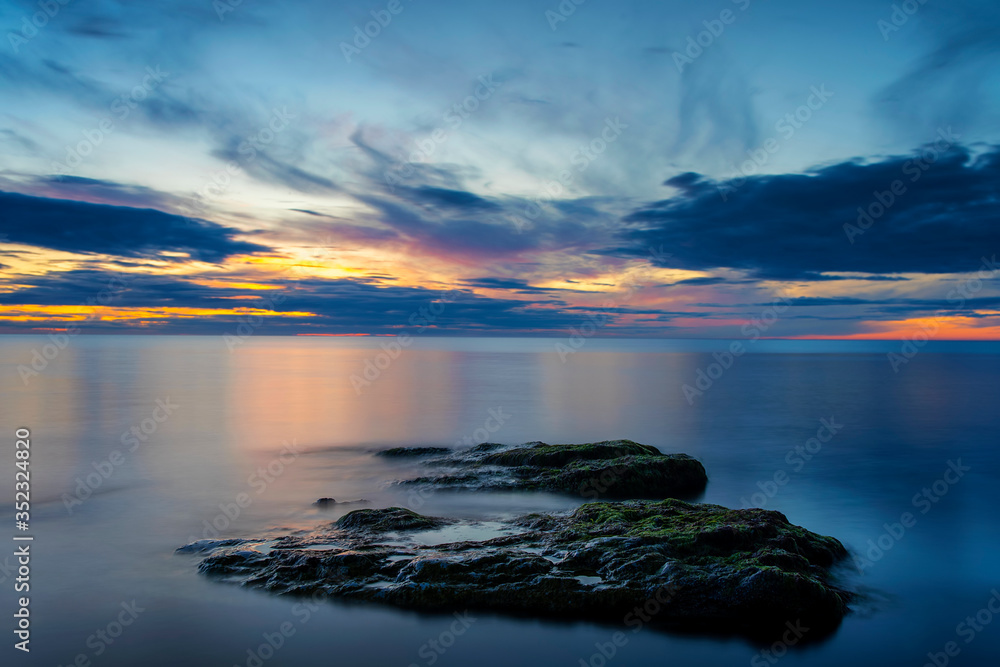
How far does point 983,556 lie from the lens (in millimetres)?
16047

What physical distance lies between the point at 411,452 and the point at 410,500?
7761 mm

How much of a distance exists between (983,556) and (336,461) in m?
22.8

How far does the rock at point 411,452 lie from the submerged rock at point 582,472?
2173mm

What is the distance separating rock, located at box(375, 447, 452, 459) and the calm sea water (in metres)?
1.19

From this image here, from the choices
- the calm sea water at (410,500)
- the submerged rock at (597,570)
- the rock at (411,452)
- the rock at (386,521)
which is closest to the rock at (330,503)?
the calm sea water at (410,500)

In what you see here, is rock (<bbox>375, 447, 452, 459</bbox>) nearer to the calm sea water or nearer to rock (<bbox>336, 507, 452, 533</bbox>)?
the calm sea water

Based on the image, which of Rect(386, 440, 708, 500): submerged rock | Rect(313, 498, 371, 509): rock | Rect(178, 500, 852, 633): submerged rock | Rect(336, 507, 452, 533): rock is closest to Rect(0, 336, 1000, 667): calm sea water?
Rect(178, 500, 852, 633): submerged rock

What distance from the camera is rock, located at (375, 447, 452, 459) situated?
27.6 meters

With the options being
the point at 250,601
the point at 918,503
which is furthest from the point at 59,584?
the point at 918,503

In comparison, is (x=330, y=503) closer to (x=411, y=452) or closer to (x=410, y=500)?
(x=410, y=500)

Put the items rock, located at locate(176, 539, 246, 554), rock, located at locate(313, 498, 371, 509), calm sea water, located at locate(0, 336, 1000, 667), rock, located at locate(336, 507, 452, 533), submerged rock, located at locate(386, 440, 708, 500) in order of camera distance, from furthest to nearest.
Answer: submerged rock, located at locate(386, 440, 708, 500) < rock, located at locate(313, 498, 371, 509) < rock, located at locate(336, 507, 452, 533) < rock, located at locate(176, 539, 246, 554) < calm sea water, located at locate(0, 336, 1000, 667)

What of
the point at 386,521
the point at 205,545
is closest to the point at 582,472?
the point at 386,521

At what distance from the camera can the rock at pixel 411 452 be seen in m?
27.6

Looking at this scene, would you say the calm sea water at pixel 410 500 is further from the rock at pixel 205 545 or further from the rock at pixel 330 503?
the rock at pixel 330 503
